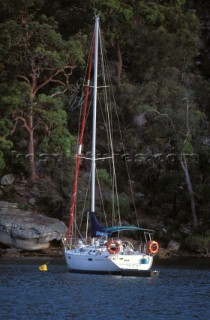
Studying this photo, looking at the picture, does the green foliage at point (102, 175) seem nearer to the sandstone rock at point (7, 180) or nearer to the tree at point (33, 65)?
the tree at point (33, 65)

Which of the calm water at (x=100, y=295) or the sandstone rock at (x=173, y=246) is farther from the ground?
the calm water at (x=100, y=295)

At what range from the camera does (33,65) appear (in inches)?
2689

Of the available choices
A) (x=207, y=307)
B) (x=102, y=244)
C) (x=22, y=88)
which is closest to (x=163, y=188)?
(x=22, y=88)

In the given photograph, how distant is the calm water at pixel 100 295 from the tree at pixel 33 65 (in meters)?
16.6

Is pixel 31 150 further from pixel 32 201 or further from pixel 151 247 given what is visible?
pixel 151 247

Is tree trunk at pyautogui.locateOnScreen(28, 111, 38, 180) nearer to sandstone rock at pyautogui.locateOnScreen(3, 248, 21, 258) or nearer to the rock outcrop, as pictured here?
the rock outcrop

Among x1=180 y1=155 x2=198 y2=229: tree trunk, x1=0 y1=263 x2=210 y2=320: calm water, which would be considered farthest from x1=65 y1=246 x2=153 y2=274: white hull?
x1=180 y1=155 x2=198 y2=229: tree trunk

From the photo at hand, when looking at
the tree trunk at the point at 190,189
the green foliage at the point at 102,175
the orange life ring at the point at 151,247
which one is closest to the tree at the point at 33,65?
the green foliage at the point at 102,175

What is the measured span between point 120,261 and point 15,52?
26.1 metres

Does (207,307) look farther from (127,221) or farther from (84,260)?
(127,221)

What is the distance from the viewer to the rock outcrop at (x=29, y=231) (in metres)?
61.7

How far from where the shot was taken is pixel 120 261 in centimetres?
4819

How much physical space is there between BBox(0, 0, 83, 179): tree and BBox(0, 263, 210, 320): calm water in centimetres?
1656

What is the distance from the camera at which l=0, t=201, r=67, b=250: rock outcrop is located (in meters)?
61.7
